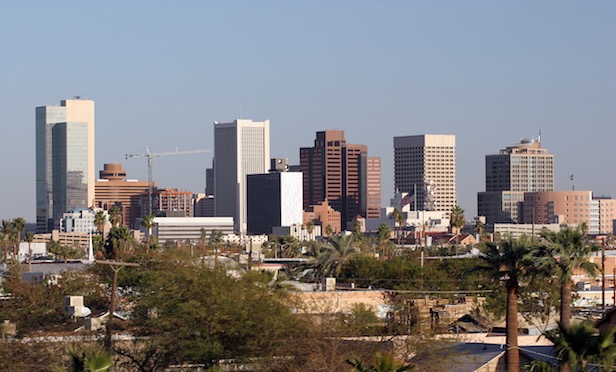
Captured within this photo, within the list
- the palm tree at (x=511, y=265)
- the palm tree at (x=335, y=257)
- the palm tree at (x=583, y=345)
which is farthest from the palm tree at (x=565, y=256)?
the palm tree at (x=335, y=257)

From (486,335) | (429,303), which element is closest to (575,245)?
(486,335)

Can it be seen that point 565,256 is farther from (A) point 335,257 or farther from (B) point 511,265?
(A) point 335,257

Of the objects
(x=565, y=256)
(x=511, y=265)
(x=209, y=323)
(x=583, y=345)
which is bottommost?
(x=209, y=323)

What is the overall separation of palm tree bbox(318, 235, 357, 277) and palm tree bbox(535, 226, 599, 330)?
59358 mm

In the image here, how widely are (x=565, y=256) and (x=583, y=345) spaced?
1657 cm

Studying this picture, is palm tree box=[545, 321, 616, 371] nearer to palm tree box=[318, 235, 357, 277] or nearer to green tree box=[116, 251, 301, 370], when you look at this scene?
green tree box=[116, 251, 301, 370]

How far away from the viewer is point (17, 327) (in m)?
60.4

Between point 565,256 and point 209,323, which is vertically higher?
point 565,256

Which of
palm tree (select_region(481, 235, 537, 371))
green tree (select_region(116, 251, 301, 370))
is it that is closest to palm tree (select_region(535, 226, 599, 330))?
palm tree (select_region(481, 235, 537, 371))

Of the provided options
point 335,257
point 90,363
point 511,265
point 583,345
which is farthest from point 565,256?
point 335,257

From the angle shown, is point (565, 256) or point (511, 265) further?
point (565, 256)

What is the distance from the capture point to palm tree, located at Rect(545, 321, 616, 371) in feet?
125

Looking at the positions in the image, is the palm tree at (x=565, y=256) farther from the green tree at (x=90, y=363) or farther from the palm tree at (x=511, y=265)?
the green tree at (x=90, y=363)

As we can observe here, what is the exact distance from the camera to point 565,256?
54.9m
